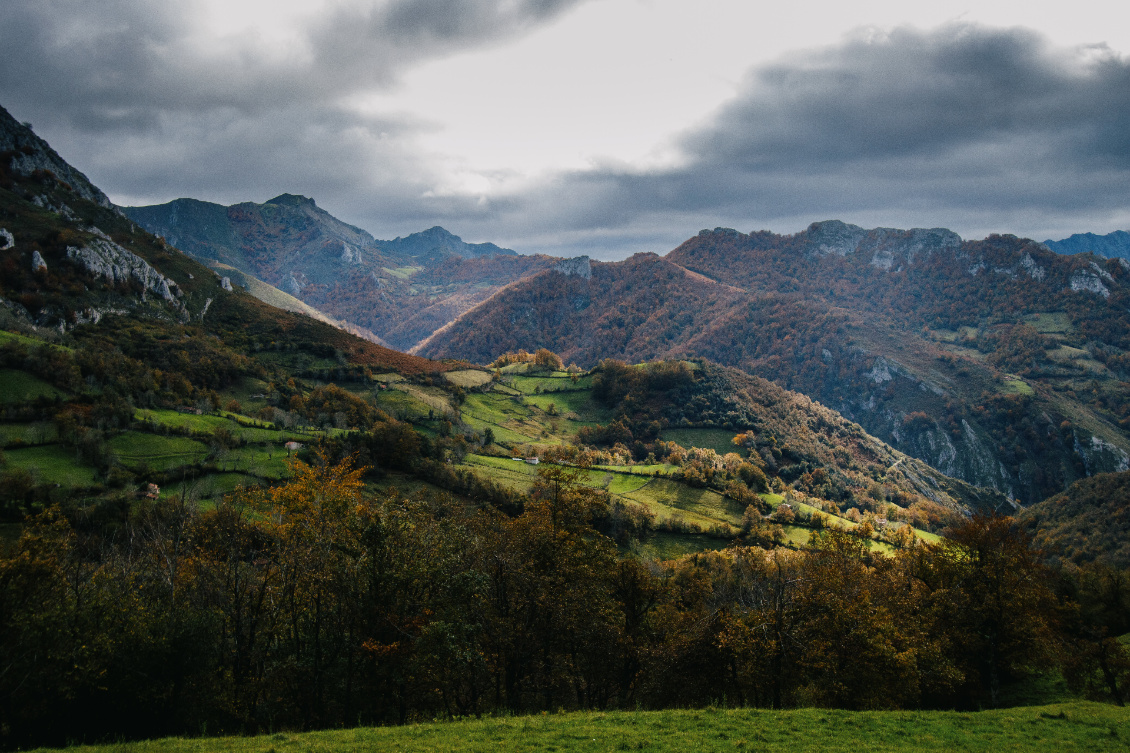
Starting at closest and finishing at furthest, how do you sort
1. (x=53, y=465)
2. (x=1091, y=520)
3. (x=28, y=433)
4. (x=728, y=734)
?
1. (x=728, y=734)
2. (x=53, y=465)
3. (x=28, y=433)
4. (x=1091, y=520)

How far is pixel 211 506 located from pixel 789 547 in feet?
Answer: 342

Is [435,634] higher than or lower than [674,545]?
higher

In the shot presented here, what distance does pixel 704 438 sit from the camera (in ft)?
620

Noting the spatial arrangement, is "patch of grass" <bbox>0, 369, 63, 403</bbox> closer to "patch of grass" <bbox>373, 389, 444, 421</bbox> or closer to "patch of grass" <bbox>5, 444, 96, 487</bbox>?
"patch of grass" <bbox>5, 444, 96, 487</bbox>

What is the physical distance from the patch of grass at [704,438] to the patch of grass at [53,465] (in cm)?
15356

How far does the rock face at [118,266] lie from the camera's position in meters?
155

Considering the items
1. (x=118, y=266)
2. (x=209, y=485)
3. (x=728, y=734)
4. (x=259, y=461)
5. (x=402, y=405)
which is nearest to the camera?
(x=728, y=734)

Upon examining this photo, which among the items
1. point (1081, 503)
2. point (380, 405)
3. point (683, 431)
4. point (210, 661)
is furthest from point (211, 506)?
point (1081, 503)

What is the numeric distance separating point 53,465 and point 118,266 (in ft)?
417

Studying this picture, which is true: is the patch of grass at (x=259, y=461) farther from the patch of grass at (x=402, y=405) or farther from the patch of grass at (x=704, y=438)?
the patch of grass at (x=704, y=438)

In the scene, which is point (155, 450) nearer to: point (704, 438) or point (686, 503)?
point (686, 503)

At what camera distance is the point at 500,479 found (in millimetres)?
113812

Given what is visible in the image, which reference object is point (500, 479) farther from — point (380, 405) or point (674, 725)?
point (674, 725)

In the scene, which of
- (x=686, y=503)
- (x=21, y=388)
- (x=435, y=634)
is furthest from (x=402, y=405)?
(x=435, y=634)
